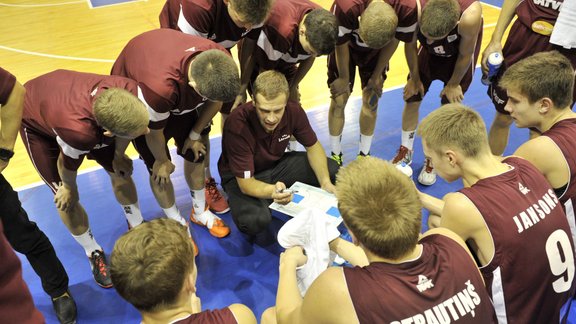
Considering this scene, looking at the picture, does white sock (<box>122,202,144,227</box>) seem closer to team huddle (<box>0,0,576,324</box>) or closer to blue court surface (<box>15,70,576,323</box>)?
team huddle (<box>0,0,576,324</box>)

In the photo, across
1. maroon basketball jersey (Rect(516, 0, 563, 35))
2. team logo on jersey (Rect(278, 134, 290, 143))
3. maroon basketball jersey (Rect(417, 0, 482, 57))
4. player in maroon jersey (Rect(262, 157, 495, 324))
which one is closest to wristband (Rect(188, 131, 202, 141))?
team logo on jersey (Rect(278, 134, 290, 143))

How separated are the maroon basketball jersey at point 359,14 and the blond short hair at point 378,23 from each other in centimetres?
19

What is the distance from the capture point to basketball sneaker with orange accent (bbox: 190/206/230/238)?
3707mm

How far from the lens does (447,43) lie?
3.79 metres

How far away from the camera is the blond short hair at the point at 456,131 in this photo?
2148mm

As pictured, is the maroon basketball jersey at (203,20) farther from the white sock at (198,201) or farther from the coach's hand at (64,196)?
the coach's hand at (64,196)

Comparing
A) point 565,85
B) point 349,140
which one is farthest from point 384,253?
point 349,140

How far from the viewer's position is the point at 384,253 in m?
1.63

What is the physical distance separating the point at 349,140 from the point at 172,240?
3.47 metres

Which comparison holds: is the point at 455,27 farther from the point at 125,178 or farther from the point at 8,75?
the point at 8,75

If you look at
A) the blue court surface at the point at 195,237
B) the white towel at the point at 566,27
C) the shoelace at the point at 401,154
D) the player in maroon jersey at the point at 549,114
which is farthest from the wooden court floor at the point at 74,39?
the player in maroon jersey at the point at 549,114

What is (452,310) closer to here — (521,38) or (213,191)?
(213,191)

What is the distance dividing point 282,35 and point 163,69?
111 cm

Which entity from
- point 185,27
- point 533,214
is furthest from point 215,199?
point 533,214
